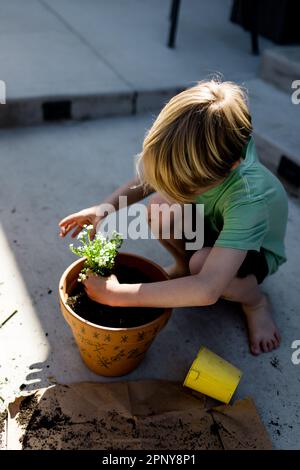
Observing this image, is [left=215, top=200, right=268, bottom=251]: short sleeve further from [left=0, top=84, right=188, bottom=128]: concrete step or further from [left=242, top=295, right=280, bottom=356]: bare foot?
[left=0, top=84, right=188, bottom=128]: concrete step

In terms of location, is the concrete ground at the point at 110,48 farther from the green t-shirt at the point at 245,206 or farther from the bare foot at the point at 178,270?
the green t-shirt at the point at 245,206

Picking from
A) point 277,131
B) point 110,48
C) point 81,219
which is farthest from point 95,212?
point 110,48

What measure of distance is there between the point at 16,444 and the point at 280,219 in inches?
41.1

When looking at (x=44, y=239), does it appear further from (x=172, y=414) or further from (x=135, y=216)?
(x=172, y=414)

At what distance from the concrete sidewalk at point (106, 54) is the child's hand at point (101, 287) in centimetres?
166

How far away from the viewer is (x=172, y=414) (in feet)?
4.92

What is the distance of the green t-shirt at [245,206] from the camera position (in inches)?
57.4

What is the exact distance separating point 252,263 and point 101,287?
0.55m

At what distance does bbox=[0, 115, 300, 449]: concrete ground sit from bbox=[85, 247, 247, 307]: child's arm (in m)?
0.33

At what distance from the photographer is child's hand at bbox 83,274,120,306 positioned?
4.70ft

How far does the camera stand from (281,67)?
309 centimetres

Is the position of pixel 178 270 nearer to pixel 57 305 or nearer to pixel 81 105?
pixel 57 305
